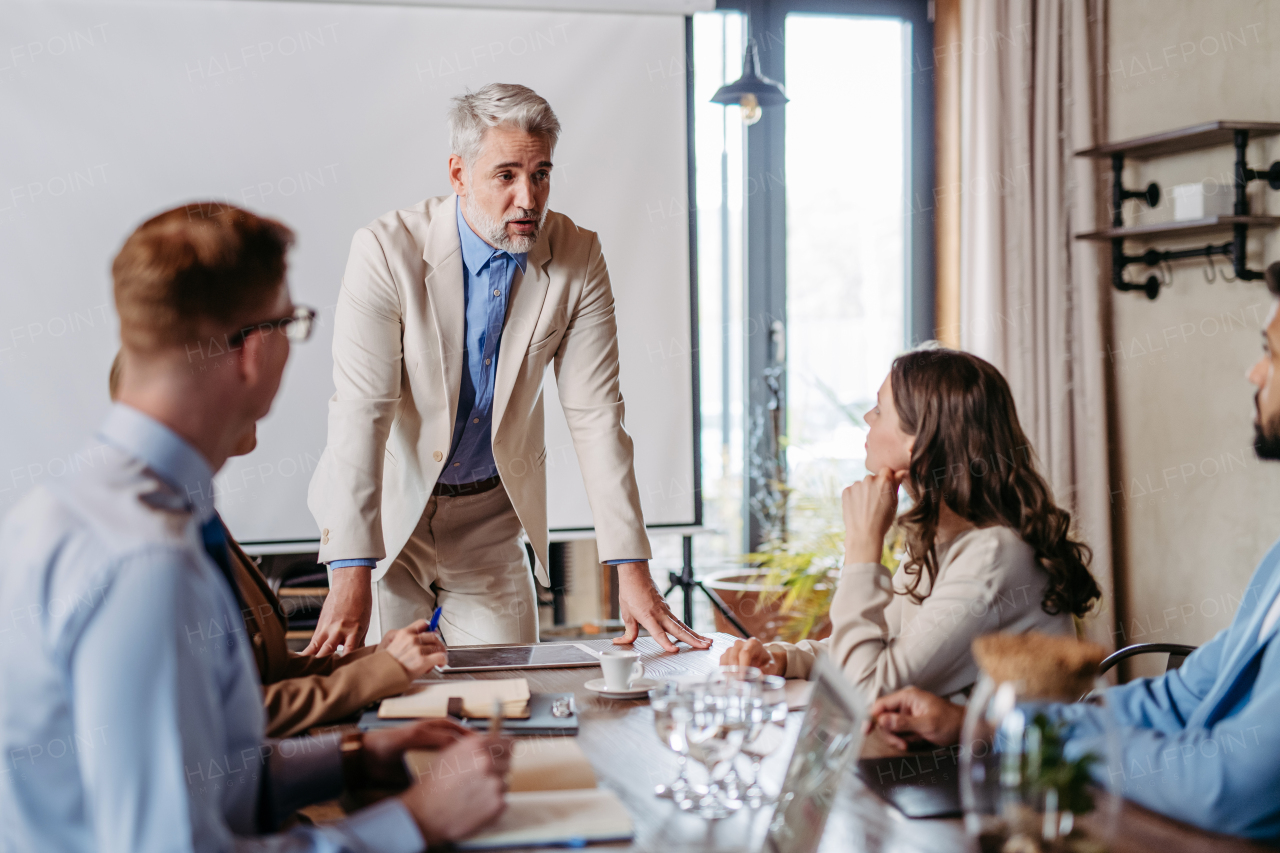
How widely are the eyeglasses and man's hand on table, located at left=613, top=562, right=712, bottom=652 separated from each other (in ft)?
3.15

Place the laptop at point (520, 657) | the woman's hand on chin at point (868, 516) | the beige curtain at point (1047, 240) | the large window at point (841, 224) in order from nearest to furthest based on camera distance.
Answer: the woman's hand on chin at point (868, 516)
the laptop at point (520, 657)
the beige curtain at point (1047, 240)
the large window at point (841, 224)

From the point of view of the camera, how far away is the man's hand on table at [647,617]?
73.9 inches

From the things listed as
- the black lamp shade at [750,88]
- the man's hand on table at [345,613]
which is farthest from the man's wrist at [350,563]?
the black lamp shade at [750,88]

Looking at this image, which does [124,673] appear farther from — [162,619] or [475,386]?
[475,386]

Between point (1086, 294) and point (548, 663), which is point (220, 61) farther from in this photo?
point (1086, 294)

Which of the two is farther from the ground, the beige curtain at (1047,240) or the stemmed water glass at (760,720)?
the beige curtain at (1047,240)

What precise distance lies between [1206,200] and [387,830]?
278cm

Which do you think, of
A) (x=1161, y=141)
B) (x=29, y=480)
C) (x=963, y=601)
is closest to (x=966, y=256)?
(x=1161, y=141)

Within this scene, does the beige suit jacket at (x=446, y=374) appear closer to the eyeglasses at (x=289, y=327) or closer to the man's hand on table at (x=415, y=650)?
the man's hand on table at (x=415, y=650)

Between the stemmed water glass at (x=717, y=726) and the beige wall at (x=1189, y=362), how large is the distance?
2.39m

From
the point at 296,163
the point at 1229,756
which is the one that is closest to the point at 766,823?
the point at 1229,756

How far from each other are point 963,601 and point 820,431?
241cm

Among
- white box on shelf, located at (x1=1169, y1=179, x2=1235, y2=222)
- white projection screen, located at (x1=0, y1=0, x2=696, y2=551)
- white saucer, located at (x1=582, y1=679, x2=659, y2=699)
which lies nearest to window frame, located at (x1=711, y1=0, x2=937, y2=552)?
white projection screen, located at (x1=0, y1=0, x2=696, y2=551)

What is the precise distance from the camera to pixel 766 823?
40.5 inches
